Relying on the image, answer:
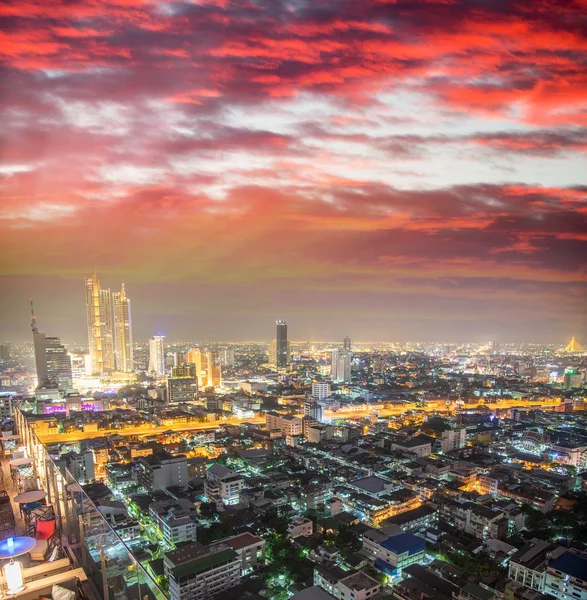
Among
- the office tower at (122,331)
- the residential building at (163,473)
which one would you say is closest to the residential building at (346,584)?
the residential building at (163,473)

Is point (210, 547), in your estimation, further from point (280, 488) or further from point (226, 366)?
point (226, 366)

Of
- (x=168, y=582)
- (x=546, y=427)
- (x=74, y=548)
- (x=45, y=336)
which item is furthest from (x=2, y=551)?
(x=45, y=336)

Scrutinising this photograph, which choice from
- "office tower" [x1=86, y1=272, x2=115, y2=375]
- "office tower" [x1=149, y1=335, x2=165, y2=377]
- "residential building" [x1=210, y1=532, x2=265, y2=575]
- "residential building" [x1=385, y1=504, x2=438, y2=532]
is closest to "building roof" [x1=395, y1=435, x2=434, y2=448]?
"residential building" [x1=385, y1=504, x2=438, y2=532]

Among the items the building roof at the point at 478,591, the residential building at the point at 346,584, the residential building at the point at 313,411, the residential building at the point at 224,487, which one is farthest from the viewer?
the residential building at the point at 313,411

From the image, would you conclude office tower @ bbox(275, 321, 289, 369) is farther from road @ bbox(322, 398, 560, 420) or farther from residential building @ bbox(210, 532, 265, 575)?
residential building @ bbox(210, 532, 265, 575)

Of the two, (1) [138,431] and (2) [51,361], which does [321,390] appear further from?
(2) [51,361]

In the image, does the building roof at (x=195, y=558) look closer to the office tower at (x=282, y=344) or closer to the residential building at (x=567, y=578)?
the residential building at (x=567, y=578)

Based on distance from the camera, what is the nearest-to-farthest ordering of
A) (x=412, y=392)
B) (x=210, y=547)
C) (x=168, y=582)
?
(x=168, y=582) → (x=210, y=547) → (x=412, y=392)
